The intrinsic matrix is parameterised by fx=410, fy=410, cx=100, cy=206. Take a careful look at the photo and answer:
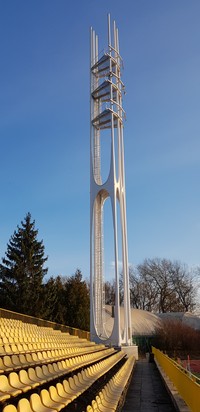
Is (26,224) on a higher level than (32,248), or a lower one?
higher

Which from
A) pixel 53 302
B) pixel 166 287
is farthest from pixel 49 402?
pixel 166 287

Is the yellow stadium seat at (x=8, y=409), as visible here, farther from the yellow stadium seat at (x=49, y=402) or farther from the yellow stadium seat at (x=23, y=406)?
the yellow stadium seat at (x=49, y=402)

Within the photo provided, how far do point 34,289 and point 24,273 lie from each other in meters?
1.60

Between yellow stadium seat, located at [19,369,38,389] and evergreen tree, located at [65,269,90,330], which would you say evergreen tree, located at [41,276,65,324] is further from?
yellow stadium seat, located at [19,369,38,389]

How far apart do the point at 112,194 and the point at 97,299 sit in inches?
263

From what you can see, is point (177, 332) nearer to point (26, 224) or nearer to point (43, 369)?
point (26, 224)

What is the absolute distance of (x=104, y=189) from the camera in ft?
86.9

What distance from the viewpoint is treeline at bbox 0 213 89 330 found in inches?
A: 1264

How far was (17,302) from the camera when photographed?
31875 millimetres

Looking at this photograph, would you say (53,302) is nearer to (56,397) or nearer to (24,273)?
(24,273)

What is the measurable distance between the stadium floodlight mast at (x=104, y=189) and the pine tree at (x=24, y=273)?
814cm

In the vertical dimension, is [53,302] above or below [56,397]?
above

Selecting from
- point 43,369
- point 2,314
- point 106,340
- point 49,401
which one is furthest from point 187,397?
point 106,340

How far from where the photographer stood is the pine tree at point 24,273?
31.9 metres
